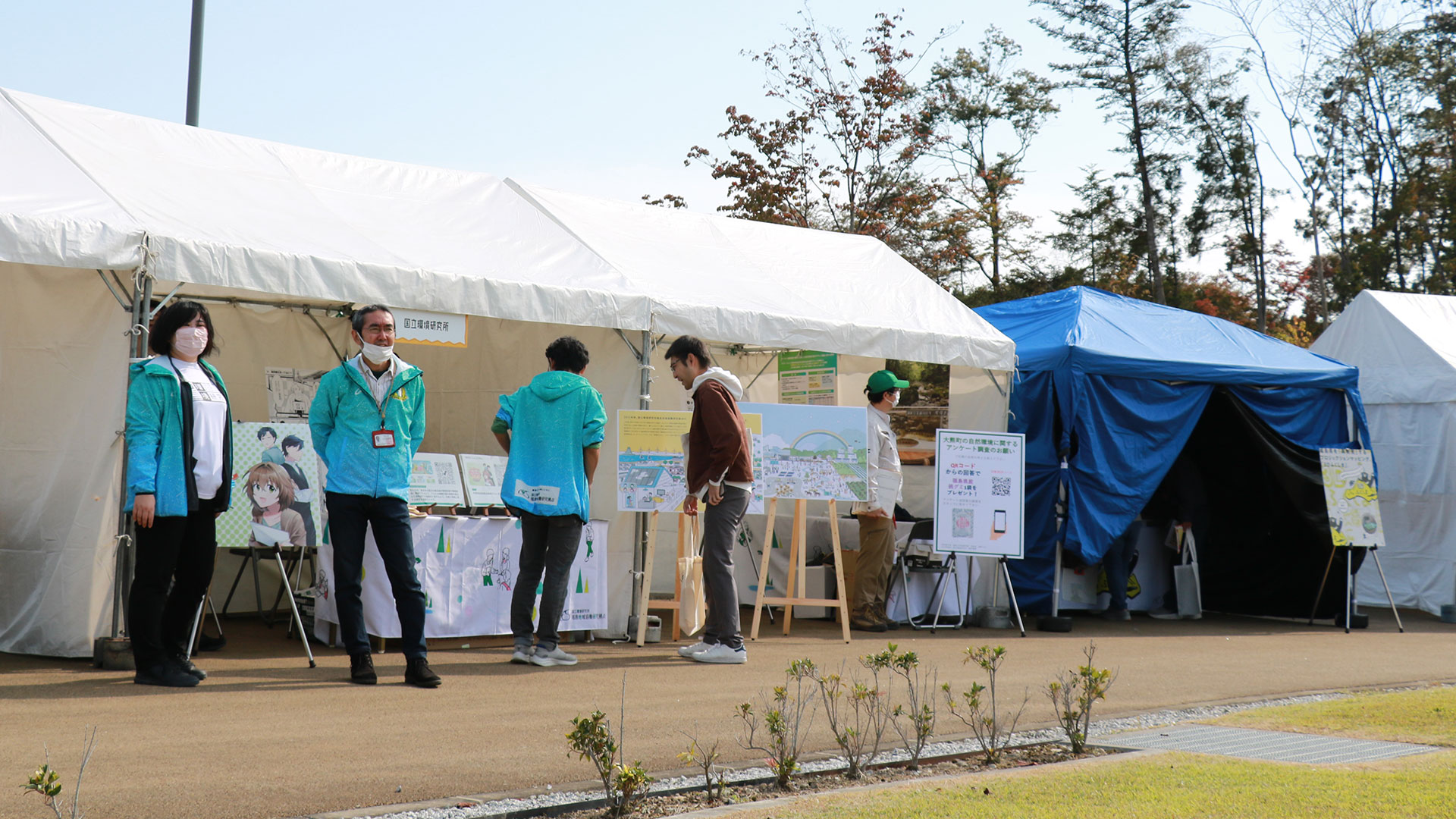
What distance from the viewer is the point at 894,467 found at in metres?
9.12

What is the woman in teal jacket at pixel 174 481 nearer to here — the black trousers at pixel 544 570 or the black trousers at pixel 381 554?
the black trousers at pixel 381 554

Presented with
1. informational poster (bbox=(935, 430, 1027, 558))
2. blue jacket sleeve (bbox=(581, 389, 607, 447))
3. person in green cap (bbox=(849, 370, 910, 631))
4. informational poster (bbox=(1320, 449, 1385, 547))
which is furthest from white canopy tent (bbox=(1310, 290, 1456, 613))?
blue jacket sleeve (bbox=(581, 389, 607, 447))

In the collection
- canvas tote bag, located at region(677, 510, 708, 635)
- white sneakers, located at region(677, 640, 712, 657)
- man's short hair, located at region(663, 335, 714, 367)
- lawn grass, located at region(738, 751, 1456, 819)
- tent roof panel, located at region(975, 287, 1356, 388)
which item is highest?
tent roof panel, located at region(975, 287, 1356, 388)

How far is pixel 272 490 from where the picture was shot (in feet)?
21.3

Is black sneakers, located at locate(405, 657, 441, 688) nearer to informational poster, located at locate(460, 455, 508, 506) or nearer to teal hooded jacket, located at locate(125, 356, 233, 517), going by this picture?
teal hooded jacket, located at locate(125, 356, 233, 517)

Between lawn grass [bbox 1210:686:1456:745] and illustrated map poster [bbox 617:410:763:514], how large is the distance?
3110 mm

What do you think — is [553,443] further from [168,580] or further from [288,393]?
[288,393]

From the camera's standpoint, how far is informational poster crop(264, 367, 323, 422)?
328 inches

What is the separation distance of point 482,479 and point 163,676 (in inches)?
95.6

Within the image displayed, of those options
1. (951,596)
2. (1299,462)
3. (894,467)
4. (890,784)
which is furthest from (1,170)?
(1299,462)

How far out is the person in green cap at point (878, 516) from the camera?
29.8 ft

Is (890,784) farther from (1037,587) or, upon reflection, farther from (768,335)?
(1037,587)

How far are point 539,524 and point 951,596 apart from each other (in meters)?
4.29

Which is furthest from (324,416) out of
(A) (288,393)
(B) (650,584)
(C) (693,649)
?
(A) (288,393)
